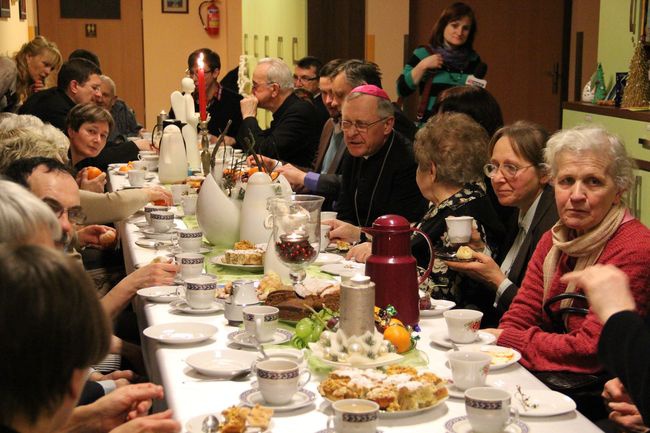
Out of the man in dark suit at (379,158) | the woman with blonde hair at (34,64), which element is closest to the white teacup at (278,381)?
the man in dark suit at (379,158)

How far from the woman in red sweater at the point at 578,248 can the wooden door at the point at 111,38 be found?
8.99m

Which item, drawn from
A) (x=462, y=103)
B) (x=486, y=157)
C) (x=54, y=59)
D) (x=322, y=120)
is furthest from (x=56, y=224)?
(x=54, y=59)

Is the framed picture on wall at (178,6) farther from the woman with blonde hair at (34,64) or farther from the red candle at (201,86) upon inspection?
the red candle at (201,86)

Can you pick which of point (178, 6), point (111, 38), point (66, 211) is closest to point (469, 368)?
point (66, 211)

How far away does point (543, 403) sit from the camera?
5.95ft

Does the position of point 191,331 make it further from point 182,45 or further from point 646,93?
point 182,45

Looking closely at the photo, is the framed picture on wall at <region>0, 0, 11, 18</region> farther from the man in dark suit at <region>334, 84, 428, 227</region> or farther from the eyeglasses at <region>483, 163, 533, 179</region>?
the eyeglasses at <region>483, 163, 533, 179</region>

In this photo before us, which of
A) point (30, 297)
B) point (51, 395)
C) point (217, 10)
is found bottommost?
point (51, 395)

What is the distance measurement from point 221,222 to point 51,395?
193 cm

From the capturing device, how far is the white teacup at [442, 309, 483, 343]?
85.8 inches

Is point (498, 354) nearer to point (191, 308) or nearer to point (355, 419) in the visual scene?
point (355, 419)

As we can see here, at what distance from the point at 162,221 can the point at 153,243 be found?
0.14 meters

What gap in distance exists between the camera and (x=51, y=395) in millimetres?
1260

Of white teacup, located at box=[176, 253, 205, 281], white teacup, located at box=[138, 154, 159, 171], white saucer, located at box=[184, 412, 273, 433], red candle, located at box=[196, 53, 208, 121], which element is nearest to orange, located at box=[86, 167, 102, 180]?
white teacup, located at box=[138, 154, 159, 171]
